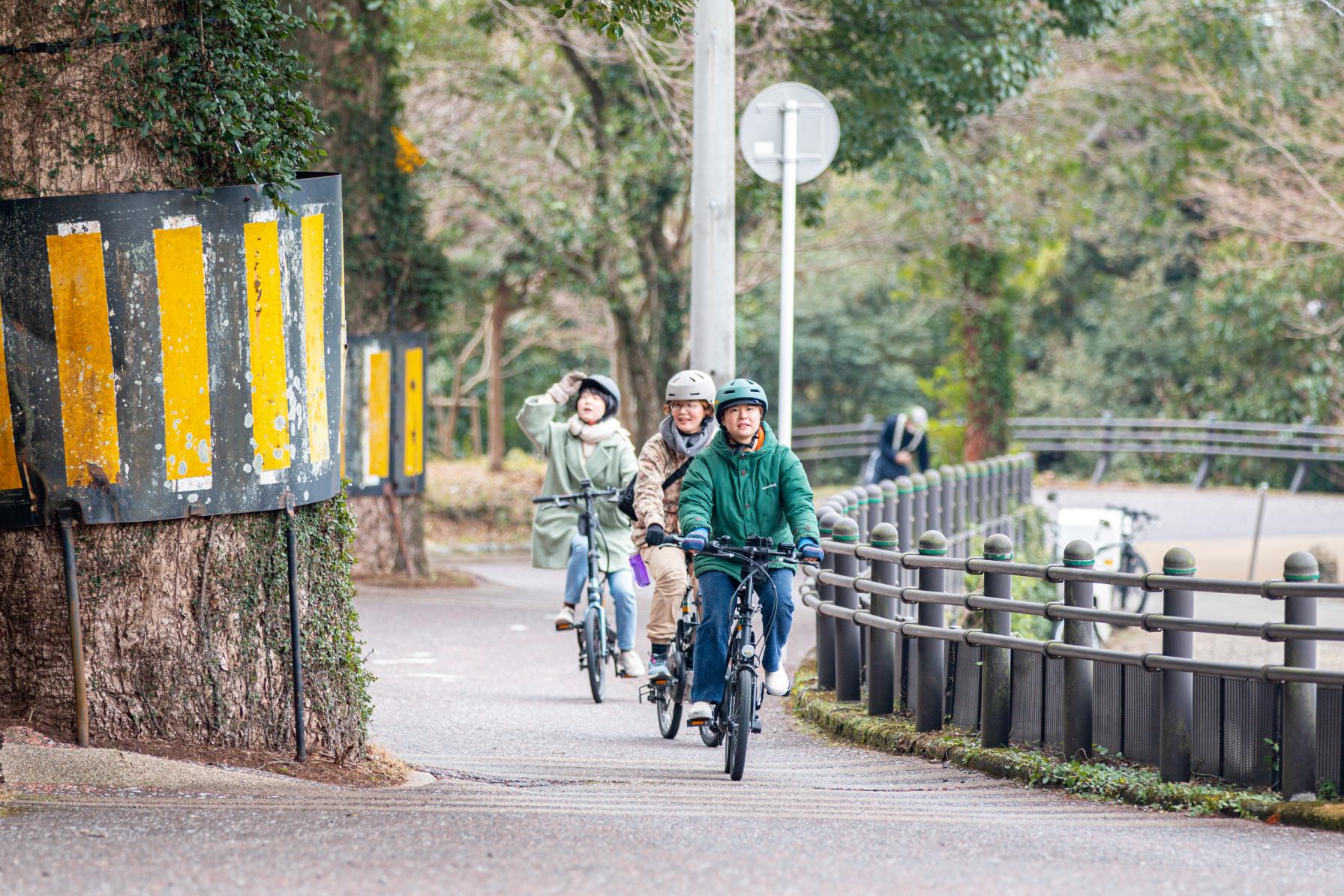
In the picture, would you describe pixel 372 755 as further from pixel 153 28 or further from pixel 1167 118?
pixel 1167 118

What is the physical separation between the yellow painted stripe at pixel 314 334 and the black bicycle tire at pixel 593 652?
11.2 feet

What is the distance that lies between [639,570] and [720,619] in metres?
2.50

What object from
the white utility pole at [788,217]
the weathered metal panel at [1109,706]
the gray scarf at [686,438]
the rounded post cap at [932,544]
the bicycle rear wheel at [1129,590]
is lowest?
the bicycle rear wheel at [1129,590]

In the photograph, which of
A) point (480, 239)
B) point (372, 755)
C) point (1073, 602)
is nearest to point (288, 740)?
point (372, 755)

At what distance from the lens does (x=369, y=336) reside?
1527 centimetres

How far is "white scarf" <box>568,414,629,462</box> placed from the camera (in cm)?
996

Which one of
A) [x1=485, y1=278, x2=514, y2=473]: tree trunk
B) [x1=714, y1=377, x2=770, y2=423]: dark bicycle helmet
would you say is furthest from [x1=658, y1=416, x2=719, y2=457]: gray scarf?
[x1=485, y1=278, x2=514, y2=473]: tree trunk

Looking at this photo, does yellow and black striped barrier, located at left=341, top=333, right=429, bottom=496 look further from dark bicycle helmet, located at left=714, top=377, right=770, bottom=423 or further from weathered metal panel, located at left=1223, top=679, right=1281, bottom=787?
weathered metal panel, located at left=1223, top=679, right=1281, bottom=787

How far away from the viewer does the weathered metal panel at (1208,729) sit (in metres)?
6.33

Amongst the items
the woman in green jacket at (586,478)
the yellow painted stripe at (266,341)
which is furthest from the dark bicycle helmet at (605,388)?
the yellow painted stripe at (266,341)

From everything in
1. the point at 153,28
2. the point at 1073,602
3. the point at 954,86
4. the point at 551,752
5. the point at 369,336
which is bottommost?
the point at 551,752

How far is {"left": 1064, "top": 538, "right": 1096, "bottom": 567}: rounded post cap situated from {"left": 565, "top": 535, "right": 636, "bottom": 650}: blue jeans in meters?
3.54

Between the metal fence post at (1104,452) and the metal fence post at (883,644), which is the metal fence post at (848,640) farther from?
the metal fence post at (1104,452)

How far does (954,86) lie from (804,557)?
30.7 ft
